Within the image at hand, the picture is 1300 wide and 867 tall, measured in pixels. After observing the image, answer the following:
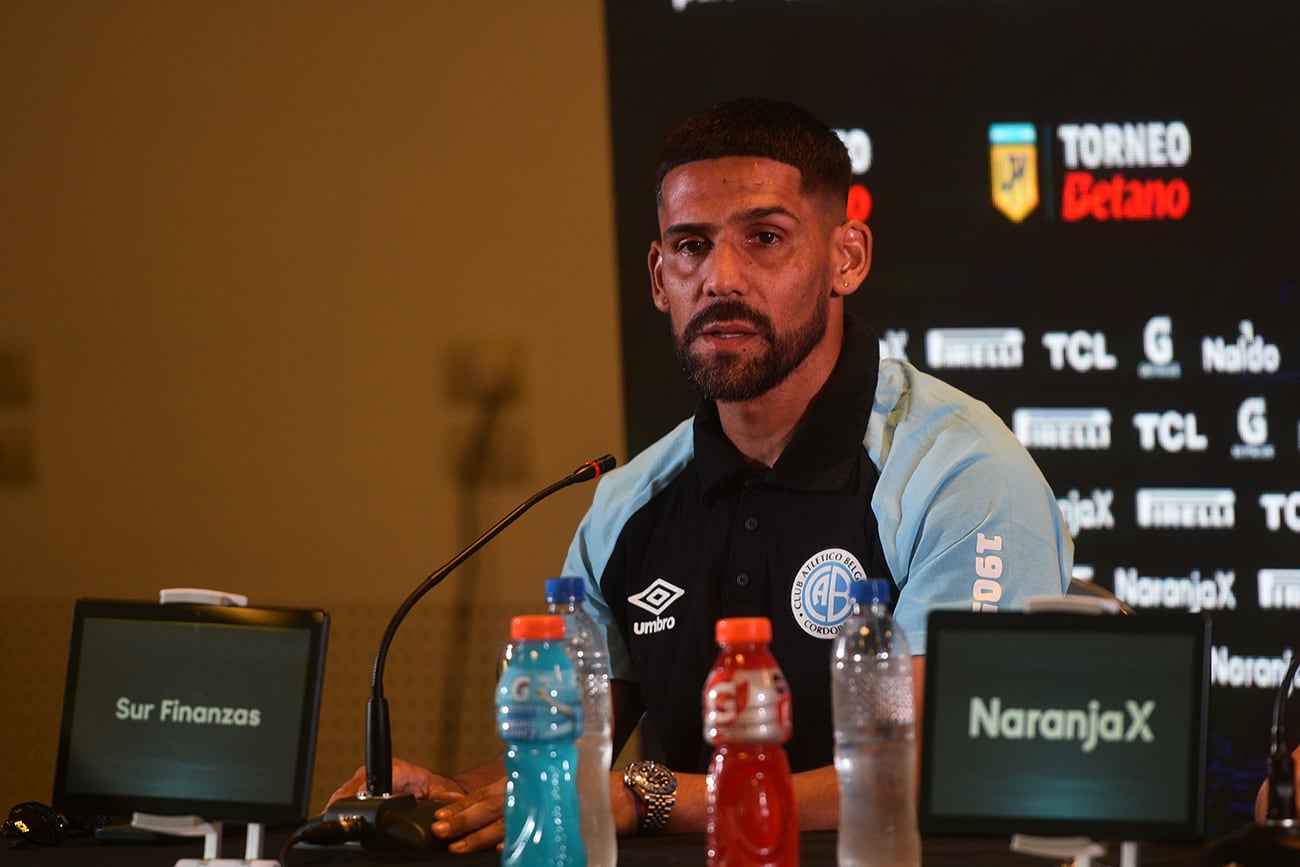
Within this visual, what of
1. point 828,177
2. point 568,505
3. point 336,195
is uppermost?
point 336,195

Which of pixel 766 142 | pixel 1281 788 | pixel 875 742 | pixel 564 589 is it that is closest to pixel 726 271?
pixel 766 142

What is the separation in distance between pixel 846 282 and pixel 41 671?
2395 mm

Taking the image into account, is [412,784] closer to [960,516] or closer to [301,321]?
[960,516]

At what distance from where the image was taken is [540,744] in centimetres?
127

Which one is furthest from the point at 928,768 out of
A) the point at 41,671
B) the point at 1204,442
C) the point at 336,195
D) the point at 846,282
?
the point at 41,671

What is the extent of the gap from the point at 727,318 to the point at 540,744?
0.91 meters

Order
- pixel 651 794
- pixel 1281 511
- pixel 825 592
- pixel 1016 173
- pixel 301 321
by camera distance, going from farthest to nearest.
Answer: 1. pixel 301 321
2. pixel 1016 173
3. pixel 1281 511
4. pixel 825 592
5. pixel 651 794

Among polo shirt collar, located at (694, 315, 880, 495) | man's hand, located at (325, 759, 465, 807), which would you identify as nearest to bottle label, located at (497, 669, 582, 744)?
man's hand, located at (325, 759, 465, 807)

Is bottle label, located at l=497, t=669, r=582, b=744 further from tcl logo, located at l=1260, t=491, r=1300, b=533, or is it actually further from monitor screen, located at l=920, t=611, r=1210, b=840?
tcl logo, located at l=1260, t=491, r=1300, b=533

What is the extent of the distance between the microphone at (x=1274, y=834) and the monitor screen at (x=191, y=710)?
789 mm

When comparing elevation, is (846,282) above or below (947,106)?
below

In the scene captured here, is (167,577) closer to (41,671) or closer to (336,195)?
(41,671)

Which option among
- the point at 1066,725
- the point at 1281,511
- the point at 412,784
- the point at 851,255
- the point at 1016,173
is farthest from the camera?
the point at 1016,173

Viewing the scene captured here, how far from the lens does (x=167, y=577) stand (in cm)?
352
